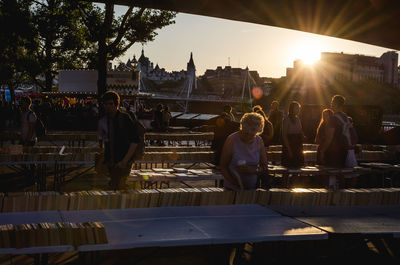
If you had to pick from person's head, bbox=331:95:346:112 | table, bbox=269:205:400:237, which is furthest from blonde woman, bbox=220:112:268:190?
person's head, bbox=331:95:346:112

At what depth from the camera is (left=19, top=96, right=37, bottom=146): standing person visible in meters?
10.3

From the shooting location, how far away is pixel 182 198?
4.76 m

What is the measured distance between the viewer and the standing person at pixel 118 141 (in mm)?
6219

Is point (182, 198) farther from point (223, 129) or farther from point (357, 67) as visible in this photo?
point (357, 67)

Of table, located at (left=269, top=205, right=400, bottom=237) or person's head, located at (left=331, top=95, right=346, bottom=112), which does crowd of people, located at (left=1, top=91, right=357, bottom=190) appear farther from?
table, located at (left=269, top=205, right=400, bottom=237)

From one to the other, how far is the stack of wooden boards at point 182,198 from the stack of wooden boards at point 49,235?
3.15 ft

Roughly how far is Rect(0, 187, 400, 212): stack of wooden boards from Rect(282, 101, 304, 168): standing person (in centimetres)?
332

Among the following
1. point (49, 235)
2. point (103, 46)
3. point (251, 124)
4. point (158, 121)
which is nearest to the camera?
point (49, 235)

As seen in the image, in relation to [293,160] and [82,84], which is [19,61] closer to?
[82,84]

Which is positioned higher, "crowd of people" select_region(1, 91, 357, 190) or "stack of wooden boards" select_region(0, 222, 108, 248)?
"crowd of people" select_region(1, 91, 357, 190)

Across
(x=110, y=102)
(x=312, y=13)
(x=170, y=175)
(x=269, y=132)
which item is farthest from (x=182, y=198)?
(x=312, y=13)

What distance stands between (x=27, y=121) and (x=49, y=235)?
751 centimetres

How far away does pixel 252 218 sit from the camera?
433 centimetres

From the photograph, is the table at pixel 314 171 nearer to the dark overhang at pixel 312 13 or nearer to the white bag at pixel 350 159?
the white bag at pixel 350 159
